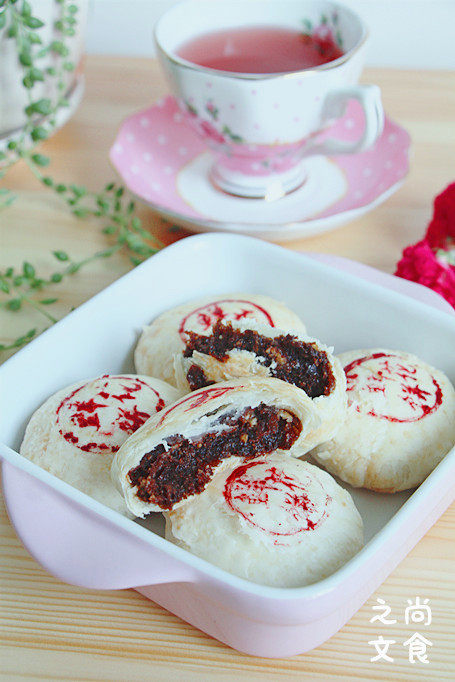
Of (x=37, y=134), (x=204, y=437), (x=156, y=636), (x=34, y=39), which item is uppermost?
(x=34, y=39)

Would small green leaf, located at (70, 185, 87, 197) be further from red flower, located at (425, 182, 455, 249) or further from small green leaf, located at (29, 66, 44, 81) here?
red flower, located at (425, 182, 455, 249)

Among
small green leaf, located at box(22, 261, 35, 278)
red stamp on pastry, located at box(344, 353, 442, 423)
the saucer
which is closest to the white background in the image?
the saucer

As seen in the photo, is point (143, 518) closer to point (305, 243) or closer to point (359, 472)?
point (359, 472)

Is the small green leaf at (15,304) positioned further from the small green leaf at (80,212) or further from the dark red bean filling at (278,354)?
the dark red bean filling at (278,354)

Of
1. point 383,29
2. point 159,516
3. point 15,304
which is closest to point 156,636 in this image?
point 159,516

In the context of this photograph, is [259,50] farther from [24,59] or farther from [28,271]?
[28,271]

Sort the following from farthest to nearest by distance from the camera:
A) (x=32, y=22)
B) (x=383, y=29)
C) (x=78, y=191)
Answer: (x=383, y=29), (x=78, y=191), (x=32, y=22)

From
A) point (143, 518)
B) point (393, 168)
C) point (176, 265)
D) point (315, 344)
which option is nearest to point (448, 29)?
point (393, 168)
